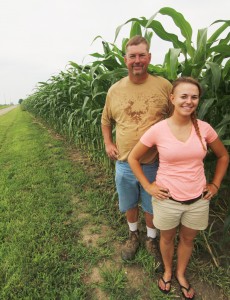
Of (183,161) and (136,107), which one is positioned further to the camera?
(136,107)

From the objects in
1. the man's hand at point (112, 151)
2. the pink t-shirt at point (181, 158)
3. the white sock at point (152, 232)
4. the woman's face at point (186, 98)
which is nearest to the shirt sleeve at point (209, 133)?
the pink t-shirt at point (181, 158)

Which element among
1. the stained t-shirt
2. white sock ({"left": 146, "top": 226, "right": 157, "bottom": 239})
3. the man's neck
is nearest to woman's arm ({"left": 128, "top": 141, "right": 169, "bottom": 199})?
the stained t-shirt

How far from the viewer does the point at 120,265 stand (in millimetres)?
1985

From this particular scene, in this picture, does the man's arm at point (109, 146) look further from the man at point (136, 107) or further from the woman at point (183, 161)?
the woman at point (183, 161)

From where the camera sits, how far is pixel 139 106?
1.71 meters

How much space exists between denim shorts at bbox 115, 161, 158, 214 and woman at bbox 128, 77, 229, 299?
0.27 meters

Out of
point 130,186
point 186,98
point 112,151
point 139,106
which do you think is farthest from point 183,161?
point 112,151

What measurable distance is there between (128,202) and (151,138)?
0.74m

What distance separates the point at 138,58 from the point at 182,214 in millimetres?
1015

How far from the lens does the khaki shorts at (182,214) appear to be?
146 centimetres

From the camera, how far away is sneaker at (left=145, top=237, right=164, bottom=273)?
1.89 m

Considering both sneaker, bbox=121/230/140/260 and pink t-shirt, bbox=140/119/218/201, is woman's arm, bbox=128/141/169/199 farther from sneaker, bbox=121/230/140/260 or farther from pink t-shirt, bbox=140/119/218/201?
sneaker, bbox=121/230/140/260

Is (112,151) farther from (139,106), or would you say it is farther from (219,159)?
(219,159)

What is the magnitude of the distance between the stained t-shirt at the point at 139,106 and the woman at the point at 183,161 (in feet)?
0.77
